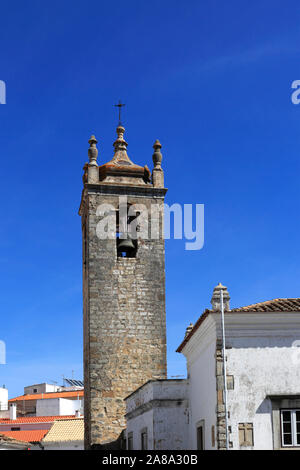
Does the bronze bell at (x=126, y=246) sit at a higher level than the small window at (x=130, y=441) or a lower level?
higher

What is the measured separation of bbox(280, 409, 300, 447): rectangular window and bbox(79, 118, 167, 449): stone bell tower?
11.0 m

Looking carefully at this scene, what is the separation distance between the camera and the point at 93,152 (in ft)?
92.5

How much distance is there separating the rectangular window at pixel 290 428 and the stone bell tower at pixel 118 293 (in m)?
11.0

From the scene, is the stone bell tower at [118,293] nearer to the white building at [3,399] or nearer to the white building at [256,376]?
the white building at [256,376]

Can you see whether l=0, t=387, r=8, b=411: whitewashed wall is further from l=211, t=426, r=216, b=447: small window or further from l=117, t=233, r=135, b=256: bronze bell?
l=211, t=426, r=216, b=447: small window

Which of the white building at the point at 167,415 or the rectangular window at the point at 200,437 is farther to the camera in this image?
the white building at the point at 167,415

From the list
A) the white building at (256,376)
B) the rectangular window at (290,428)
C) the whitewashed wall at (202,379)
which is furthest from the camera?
the whitewashed wall at (202,379)

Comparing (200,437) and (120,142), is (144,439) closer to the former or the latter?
(200,437)

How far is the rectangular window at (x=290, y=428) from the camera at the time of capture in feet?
50.7

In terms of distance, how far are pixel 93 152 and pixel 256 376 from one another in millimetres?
14690

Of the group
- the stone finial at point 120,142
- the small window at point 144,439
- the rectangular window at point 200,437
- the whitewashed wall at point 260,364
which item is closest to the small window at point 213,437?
the whitewashed wall at point 260,364

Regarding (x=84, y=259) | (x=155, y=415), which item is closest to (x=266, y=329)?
(x=155, y=415)

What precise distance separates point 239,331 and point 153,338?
11.0 metres

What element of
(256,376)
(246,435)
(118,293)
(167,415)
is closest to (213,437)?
(246,435)
